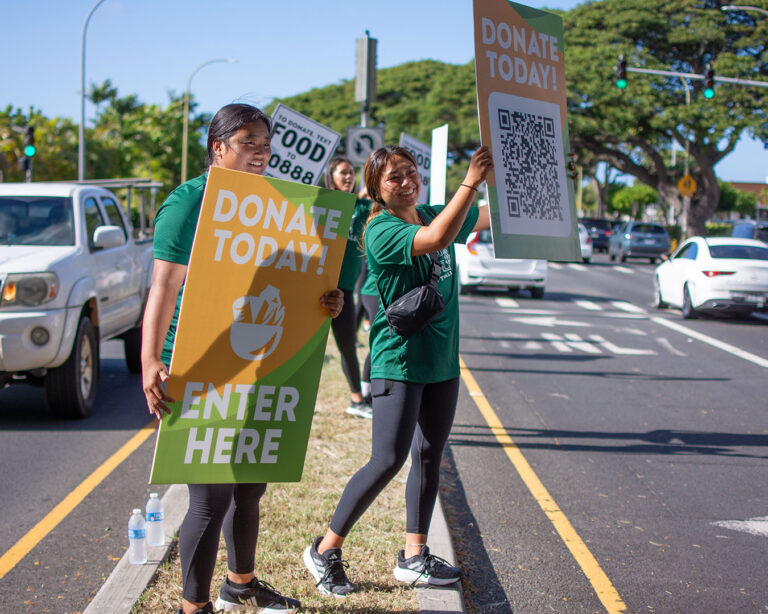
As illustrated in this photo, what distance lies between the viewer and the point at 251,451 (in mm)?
3264

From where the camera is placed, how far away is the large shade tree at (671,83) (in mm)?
37812

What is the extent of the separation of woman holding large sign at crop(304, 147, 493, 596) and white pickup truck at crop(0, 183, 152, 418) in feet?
12.9

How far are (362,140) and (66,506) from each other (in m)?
9.17

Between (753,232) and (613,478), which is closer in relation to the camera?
(613,478)

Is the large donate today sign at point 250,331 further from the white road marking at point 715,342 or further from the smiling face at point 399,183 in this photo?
the white road marking at point 715,342

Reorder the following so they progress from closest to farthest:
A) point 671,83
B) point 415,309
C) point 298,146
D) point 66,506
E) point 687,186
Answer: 1. point 415,309
2. point 66,506
3. point 298,146
4. point 687,186
5. point 671,83

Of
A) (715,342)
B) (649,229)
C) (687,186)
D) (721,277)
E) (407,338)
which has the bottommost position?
(715,342)

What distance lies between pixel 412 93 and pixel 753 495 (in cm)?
7188

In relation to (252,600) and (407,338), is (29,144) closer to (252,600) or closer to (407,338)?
(407,338)

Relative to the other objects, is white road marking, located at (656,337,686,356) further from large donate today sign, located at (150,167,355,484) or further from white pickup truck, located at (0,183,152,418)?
large donate today sign, located at (150,167,355,484)

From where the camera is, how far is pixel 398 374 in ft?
12.2

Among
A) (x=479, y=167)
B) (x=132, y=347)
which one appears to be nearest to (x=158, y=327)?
(x=479, y=167)

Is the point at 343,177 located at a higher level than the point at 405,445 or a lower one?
higher

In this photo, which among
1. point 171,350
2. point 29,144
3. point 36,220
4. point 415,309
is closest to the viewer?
point 171,350
